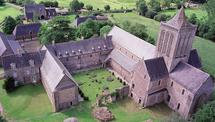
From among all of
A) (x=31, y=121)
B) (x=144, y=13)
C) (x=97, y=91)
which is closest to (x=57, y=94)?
(x=31, y=121)

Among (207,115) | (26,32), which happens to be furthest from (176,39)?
(26,32)

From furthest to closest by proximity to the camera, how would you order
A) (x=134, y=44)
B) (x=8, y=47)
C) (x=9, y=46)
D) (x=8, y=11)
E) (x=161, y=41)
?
(x=8, y=11)
(x=9, y=46)
(x=8, y=47)
(x=134, y=44)
(x=161, y=41)

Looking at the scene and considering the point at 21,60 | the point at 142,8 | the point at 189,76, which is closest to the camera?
the point at 189,76

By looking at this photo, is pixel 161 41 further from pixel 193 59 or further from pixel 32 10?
pixel 32 10

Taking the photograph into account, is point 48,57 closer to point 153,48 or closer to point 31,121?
point 31,121

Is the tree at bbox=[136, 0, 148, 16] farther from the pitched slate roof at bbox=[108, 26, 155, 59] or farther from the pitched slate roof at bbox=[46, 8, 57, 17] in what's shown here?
the pitched slate roof at bbox=[108, 26, 155, 59]

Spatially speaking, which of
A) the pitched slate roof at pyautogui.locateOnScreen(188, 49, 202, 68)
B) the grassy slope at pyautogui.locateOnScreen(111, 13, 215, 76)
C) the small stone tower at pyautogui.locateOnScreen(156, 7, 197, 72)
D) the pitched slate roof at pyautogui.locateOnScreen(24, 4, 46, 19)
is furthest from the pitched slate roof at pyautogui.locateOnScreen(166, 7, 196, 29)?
the pitched slate roof at pyautogui.locateOnScreen(24, 4, 46, 19)

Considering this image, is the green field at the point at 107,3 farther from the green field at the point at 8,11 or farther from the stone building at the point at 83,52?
the stone building at the point at 83,52
